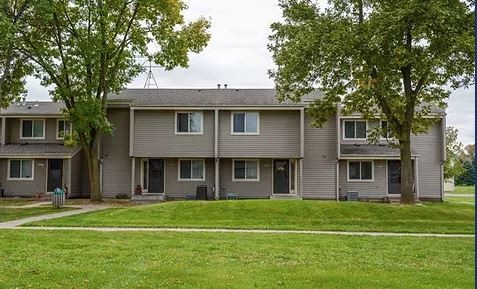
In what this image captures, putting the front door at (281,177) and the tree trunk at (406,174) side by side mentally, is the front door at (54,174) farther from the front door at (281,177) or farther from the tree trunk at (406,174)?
the tree trunk at (406,174)

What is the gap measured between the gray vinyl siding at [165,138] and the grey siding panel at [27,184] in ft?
18.7

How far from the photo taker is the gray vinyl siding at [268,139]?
99.5 feet

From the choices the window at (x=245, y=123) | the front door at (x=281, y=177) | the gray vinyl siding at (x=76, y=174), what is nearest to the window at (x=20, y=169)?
the gray vinyl siding at (x=76, y=174)

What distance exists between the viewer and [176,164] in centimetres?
3156

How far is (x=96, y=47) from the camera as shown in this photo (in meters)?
26.5

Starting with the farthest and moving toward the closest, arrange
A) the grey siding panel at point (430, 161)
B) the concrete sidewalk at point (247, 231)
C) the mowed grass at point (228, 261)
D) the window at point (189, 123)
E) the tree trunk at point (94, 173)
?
the grey siding panel at point (430, 161) → the window at point (189, 123) → the tree trunk at point (94, 173) → the concrete sidewalk at point (247, 231) → the mowed grass at point (228, 261)

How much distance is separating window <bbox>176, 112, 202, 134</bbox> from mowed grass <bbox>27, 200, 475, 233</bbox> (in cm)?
964

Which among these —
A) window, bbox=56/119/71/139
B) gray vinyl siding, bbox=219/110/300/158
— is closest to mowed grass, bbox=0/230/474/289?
gray vinyl siding, bbox=219/110/300/158

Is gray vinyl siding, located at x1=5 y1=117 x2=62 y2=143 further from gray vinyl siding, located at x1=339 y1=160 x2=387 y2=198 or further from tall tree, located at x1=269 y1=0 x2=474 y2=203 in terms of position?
gray vinyl siding, located at x1=339 y1=160 x2=387 y2=198

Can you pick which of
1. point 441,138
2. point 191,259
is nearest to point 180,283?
point 191,259

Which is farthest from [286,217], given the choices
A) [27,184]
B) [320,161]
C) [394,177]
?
[27,184]

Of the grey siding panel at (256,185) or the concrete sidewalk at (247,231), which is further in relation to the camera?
the grey siding panel at (256,185)

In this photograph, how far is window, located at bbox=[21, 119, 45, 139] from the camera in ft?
108

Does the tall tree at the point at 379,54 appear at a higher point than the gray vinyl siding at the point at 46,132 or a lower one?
higher
